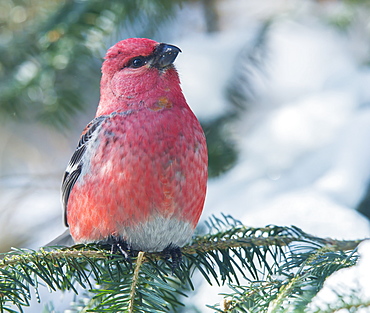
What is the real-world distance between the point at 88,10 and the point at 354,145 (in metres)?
1.70

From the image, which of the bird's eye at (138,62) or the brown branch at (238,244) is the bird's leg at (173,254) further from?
the bird's eye at (138,62)

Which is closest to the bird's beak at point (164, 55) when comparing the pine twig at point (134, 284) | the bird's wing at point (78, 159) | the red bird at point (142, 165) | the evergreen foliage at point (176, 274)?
the red bird at point (142, 165)

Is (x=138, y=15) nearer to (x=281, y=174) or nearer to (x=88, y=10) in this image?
(x=88, y=10)

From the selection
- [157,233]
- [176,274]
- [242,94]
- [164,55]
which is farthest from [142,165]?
[242,94]

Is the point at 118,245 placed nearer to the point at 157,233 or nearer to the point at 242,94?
the point at 157,233

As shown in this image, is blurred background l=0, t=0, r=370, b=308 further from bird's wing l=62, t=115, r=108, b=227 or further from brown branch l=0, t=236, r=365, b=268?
bird's wing l=62, t=115, r=108, b=227

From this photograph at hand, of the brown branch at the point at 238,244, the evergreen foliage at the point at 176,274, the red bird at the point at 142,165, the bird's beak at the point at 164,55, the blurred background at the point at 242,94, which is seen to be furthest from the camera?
the blurred background at the point at 242,94

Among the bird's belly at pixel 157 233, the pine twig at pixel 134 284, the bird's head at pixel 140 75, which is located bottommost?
the pine twig at pixel 134 284

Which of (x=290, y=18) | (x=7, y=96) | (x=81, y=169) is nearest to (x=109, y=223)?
(x=81, y=169)

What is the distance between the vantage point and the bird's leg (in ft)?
6.28

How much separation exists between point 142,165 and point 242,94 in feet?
5.18

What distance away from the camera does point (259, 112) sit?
3561 mm

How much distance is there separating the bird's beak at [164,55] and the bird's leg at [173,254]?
772 mm

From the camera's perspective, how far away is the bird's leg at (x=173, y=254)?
1.92 meters
